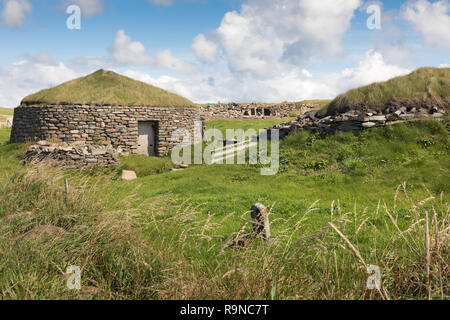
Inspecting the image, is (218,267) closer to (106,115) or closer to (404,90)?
(404,90)

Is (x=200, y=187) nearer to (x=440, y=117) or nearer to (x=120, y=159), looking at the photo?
(x=120, y=159)

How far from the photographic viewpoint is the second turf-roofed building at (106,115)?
17.3 m

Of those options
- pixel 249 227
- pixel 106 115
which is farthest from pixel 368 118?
pixel 106 115

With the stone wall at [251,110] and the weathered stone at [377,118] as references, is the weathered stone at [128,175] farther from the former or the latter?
the stone wall at [251,110]

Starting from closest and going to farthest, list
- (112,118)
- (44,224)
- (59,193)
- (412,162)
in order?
(44,224) < (59,193) < (412,162) < (112,118)

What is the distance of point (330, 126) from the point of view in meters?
12.8

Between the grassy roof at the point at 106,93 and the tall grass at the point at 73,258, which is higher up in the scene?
the grassy roof at the point at 106,93

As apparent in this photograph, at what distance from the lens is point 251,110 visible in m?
37.0

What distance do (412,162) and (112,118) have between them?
15.0 m

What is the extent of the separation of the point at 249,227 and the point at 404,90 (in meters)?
10.9

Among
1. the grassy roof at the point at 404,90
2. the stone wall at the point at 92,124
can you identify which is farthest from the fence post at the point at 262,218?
the stone wall at the point at 92,124

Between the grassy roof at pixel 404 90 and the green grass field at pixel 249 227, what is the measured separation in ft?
6.54

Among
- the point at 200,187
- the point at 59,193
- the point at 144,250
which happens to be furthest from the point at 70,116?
the point at 144,250

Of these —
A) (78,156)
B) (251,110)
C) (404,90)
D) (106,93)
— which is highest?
(251,110)
